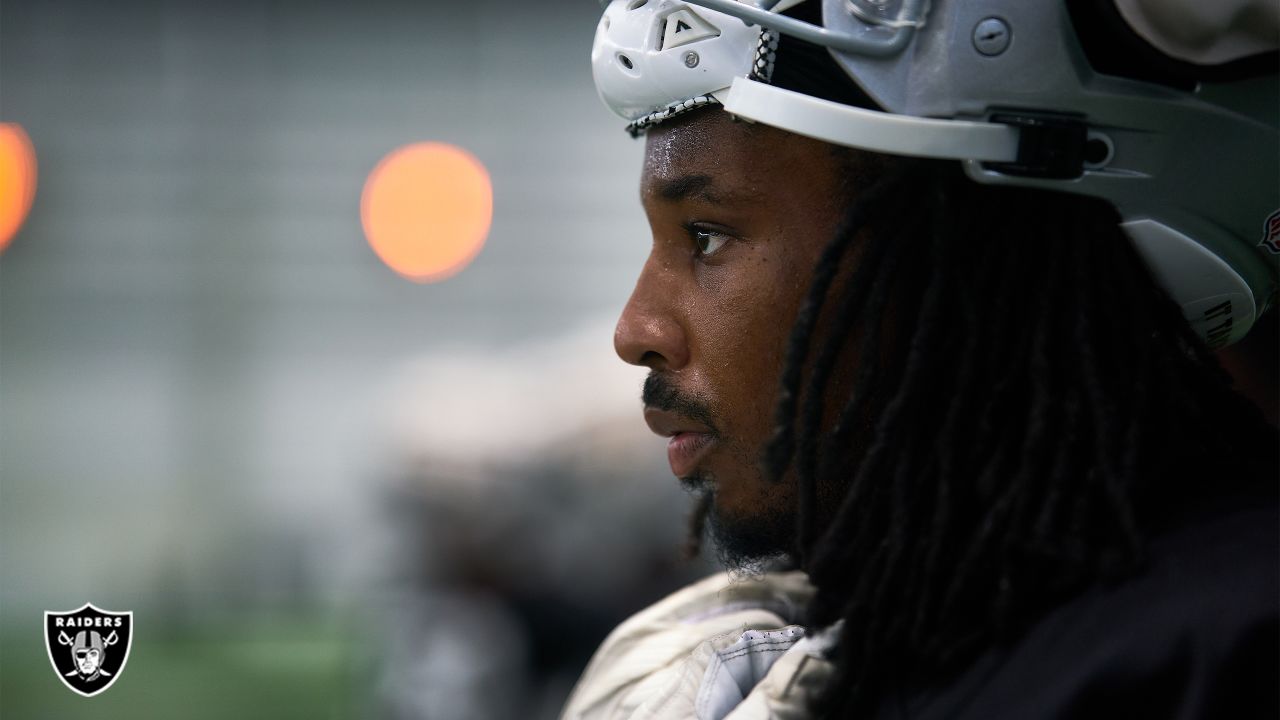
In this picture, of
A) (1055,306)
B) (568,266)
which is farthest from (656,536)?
(1055,306)

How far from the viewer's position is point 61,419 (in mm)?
8023

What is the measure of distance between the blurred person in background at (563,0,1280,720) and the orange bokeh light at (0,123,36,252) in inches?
262

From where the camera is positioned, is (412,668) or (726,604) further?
(412,668)

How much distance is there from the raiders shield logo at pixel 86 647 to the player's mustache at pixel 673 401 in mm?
1236

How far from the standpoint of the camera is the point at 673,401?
1.69m

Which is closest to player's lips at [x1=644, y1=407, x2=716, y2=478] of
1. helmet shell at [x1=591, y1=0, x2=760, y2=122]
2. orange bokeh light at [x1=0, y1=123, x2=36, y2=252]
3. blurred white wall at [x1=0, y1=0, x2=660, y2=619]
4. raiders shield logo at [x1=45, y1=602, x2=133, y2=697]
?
helmet shell at [x1=591, y1=0, x2=760, y2=122]

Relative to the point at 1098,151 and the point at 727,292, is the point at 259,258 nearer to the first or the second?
the point at 727,292

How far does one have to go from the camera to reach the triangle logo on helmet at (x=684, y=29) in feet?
5.21

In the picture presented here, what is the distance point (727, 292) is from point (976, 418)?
0.37 meters

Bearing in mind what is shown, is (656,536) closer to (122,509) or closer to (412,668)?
(412,668)

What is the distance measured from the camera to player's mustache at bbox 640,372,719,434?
167 cm

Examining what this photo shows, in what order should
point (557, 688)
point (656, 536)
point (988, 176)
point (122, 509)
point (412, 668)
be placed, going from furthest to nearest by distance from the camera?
point (122, 509) → point (656, 536) → point (557, 688) → point (412, 668) → point (988, 176)

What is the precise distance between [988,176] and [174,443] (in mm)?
7525

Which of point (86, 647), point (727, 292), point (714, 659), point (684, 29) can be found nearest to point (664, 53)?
point (684, 29)
